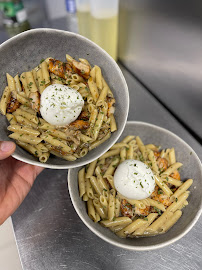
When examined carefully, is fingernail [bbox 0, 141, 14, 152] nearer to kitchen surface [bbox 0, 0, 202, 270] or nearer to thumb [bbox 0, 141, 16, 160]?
thumb [bbox 0, 141, 16, 160]

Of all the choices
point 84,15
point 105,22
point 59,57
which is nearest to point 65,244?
point 59,57

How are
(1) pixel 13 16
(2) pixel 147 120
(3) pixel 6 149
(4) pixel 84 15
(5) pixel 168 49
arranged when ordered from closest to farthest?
1. (3) pixel 6 149
2. (5) pixel 168 49
3. (2) pixel 147 120
4. (4) pixel 84 15
5. (1) pixel 13 16

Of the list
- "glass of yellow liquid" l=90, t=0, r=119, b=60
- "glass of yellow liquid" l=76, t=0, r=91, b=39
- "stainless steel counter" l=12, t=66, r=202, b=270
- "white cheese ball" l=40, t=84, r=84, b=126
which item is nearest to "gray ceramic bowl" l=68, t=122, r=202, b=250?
"stainless steel counter" l=12, t=66, r=202, b=270

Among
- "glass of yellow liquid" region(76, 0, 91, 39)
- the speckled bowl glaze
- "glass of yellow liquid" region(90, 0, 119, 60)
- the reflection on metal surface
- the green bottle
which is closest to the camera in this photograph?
the speckled bowl glaze

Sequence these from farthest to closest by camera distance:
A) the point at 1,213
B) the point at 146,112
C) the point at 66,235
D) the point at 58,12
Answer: the point at 58,12 → the point at 146,112 → the point at 66,235 → the point at 1,213

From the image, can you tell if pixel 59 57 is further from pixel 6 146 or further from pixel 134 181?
pixel 134 181

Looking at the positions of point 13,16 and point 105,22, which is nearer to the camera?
point 105,22

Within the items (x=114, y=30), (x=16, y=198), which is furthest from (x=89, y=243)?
(x=114, y=30)

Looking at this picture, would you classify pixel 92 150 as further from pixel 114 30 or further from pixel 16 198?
pixel 114 30
